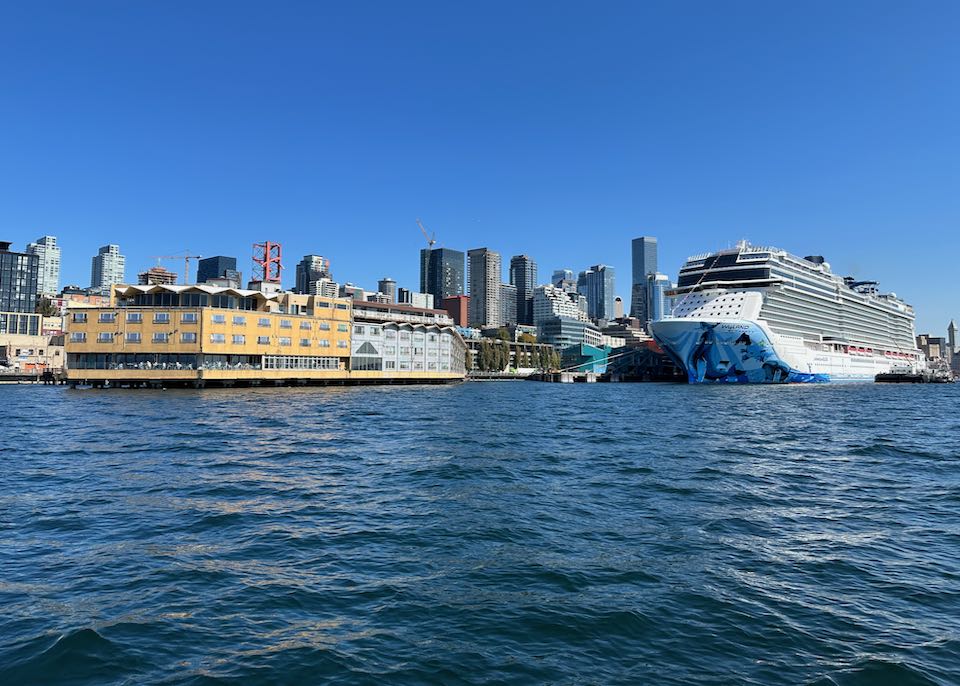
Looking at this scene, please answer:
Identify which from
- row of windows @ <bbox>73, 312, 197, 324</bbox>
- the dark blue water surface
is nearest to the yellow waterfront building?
row of windows @ <bbox>73, 312, 197, 324</bbox>

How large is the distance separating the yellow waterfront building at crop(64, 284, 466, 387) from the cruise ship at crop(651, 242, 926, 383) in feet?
210

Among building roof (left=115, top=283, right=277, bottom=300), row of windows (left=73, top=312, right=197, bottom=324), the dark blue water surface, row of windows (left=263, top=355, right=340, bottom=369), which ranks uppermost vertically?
building roof (left=115, top=283, right=277, bottom=300)

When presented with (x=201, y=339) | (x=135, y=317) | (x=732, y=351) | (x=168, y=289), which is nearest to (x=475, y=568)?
(x=201, y=339)

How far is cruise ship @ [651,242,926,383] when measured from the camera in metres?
103

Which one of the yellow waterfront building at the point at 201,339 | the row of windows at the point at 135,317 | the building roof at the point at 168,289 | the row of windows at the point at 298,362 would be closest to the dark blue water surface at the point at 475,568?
the yellow waterfront building at the point at 201,339

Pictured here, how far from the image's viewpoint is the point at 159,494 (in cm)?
1964

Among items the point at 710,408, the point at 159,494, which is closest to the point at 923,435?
the point at 710,408

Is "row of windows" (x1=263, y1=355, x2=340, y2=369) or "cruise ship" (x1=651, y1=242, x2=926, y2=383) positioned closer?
"cruise ship" (x1=651, y1=242, x2=926, y2=383)

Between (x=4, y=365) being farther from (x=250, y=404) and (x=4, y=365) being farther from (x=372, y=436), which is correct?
(x=372, y=436)

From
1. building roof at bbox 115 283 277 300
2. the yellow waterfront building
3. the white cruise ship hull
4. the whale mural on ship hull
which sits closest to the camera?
the yellow waterfront building

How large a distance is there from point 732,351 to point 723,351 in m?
1.45

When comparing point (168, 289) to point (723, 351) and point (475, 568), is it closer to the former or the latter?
point (723, 351)

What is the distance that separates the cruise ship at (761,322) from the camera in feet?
338

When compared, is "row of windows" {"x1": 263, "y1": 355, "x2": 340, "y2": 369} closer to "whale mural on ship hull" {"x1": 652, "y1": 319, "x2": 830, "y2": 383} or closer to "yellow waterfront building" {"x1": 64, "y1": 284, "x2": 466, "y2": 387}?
"yellow waterfront building" {"x1": 64, "y1": 284, "x2": 466, "y2": 387}
